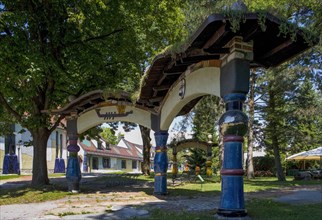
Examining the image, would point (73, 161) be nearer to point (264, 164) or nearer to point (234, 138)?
point (234, 138)

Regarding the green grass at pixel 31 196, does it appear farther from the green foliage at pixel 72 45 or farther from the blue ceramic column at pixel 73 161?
the green foliage at pixel 72 45

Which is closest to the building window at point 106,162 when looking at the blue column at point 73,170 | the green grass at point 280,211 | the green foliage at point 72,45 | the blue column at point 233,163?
the green foliage at point 72,45

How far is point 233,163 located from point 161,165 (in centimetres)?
557

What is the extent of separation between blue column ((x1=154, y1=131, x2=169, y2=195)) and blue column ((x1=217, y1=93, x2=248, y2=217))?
5351 millimetres

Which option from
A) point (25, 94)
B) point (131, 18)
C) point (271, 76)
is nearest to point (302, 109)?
point (271, 76)

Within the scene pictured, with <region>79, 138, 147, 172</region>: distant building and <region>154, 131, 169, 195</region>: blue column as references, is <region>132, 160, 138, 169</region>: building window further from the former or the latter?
<region>154, 131, 169, 195</region>: blue column

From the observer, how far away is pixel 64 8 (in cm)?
1462

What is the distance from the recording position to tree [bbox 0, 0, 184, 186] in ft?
45.9

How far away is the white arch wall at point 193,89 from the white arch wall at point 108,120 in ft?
3.70

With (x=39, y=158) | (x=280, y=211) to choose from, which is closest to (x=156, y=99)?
(x=280, y=211)

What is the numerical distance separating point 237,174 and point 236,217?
0.88 m

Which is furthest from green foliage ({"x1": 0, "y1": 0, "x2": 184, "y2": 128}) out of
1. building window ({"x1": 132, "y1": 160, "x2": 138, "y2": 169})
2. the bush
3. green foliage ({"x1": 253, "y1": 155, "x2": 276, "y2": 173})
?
building window ({"x1": 132, "y1": 160, "x2": 138, "y2": 169})

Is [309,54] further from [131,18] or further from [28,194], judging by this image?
[28,194]

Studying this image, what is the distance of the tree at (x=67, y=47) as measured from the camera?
14.0 m
